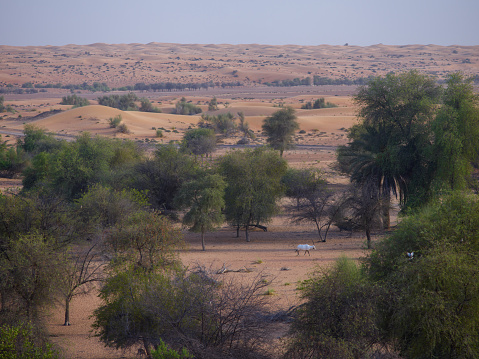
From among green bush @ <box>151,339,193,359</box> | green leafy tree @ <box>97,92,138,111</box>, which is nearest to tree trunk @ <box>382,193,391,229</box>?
green bush @ <box>151,339,193,359</box>

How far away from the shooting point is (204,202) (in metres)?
22.7

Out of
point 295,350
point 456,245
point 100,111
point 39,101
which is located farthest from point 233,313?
point 39,101

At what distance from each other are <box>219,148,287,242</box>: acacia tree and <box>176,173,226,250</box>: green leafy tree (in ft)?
2.65

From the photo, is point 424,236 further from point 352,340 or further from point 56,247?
point 56,247

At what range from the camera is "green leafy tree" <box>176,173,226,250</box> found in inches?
887

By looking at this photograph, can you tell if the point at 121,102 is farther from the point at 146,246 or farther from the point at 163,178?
the point at 146,246

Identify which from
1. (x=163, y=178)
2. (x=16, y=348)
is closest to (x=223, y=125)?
(x=163, y=178)

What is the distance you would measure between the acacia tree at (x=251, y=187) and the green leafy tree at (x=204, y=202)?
807mm

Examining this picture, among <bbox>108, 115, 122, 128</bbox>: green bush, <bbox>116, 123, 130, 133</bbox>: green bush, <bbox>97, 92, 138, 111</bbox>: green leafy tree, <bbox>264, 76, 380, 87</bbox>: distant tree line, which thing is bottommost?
<bbox>116, 123, 130, 133</bbox>: green bush

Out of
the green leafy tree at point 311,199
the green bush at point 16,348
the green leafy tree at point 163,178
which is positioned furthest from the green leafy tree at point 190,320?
the green leafy tree at point 163,178

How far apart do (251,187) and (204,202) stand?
3027mm

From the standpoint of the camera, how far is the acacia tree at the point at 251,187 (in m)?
24.3

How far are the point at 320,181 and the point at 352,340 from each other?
17.1 metres

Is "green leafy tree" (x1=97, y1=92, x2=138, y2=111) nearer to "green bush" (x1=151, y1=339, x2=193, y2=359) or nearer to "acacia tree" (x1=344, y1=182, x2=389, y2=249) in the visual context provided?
"acacia tree" (x1=344, y1=182, x2=389, y2=249)
